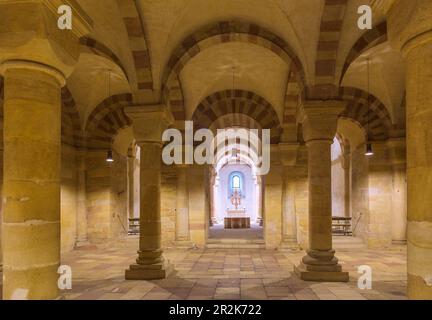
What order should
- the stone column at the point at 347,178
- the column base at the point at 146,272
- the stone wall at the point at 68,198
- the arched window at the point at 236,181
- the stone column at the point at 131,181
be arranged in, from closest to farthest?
the column base at the point at 146,272, the stone wall at the point at 68,198, the stone column at the point at 347,178, the stone column at the point at 131,181, the arched window at the point at 236,181

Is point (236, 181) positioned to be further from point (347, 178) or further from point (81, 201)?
point (81, 201)

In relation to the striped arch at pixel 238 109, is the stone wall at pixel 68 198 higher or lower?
lower

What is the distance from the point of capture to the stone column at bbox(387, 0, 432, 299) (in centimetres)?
284

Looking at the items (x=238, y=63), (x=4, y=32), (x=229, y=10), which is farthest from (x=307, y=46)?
(x=4, y=32)

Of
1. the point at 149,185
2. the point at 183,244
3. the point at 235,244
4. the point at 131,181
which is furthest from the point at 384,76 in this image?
the point at 131,181

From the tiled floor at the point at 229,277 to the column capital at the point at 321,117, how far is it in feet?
9.42

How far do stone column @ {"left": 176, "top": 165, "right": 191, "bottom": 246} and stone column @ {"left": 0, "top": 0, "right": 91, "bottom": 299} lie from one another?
9.03 m

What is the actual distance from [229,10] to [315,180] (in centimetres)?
397

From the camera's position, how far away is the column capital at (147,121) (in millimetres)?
7676

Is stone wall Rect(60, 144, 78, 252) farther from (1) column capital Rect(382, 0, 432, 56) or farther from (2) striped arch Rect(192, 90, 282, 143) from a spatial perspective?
(1) column capital Rect(382, 0, 432, 56)

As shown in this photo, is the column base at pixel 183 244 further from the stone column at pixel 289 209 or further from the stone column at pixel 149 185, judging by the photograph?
A: the stone column at pixel 149 185

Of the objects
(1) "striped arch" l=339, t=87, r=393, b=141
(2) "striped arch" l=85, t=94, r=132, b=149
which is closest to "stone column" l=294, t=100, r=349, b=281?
Result: (1) "striped arch" l=339, t=87, r=393, b=141

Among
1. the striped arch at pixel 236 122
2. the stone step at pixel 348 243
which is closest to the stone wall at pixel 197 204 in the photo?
the striped arch at pixel 236 122
